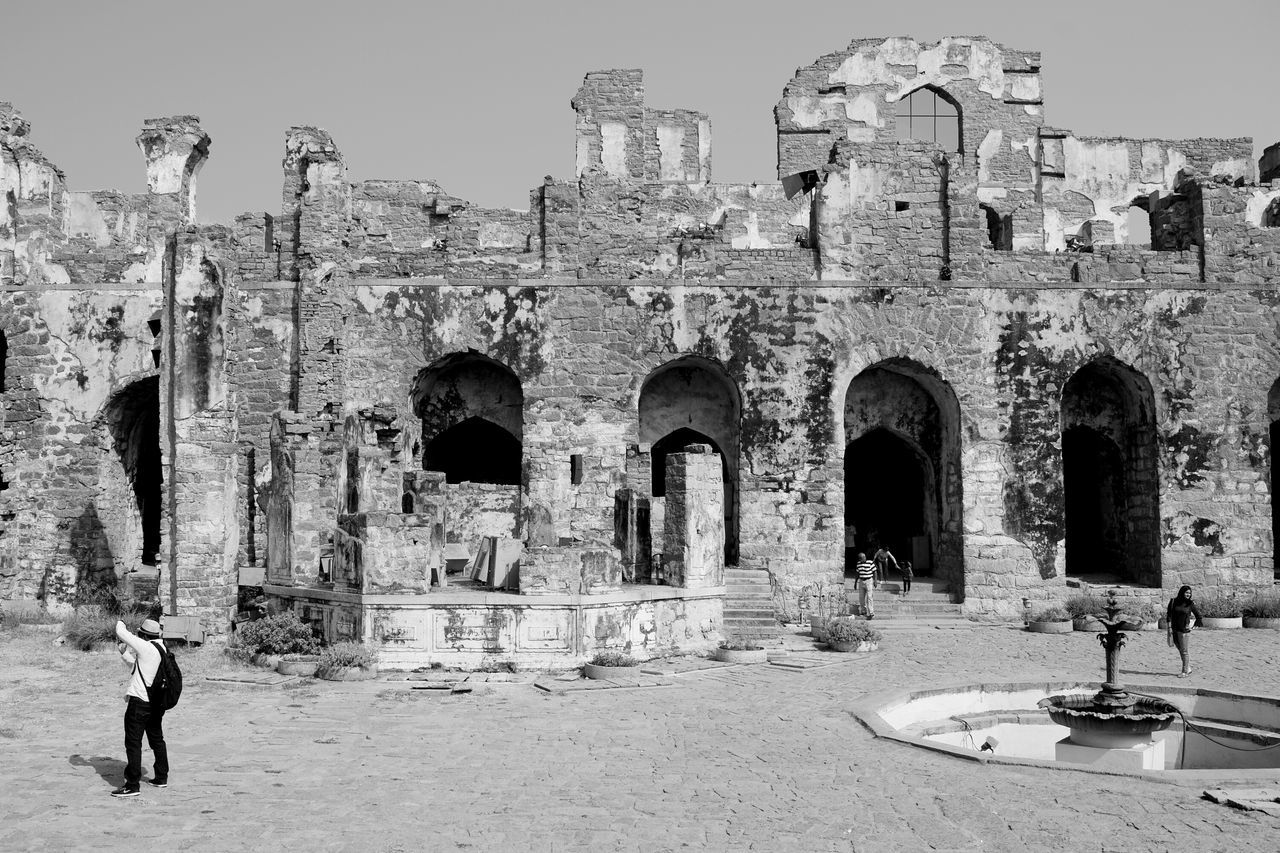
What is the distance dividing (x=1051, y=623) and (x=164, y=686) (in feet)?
44.0

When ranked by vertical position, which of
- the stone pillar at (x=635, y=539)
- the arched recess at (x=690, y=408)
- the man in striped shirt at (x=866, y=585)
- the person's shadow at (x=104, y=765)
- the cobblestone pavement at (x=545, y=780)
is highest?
the arched recess at (x=690, y=408)

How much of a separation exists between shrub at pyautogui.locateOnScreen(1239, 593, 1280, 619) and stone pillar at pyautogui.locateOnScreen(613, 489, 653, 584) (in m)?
8.67

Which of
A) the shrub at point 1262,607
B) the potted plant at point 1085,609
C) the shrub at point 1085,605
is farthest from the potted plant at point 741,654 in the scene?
the shrub at point 1262,607

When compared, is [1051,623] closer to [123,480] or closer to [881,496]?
[881,496]

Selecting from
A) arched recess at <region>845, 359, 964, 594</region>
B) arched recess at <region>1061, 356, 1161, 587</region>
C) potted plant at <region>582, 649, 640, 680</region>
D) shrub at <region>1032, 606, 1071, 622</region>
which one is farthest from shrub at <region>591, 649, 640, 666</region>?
arched recess at <region>1061, 356, 1161, 587</region>

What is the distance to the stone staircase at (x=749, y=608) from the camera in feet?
53.7

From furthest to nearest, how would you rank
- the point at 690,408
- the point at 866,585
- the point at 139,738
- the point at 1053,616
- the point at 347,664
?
the point at 690,408 < the point at 866,585 < the point at 1053,616 < the point at 347,664 < the point at 139,738

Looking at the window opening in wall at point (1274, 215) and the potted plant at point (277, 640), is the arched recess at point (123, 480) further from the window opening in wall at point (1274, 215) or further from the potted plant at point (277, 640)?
the window opening in wall at point (1274, 215)

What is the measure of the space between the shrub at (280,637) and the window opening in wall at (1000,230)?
1359cm

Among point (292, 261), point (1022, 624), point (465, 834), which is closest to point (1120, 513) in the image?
point (1022, 624)

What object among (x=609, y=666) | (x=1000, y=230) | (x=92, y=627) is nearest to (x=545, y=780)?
(x=609, y=666)

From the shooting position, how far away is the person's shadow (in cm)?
870

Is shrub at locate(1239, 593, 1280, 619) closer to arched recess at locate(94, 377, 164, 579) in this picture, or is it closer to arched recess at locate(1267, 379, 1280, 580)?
arched recess at locate(1267, 379, 1280, 580)

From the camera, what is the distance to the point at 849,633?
51.5ft
